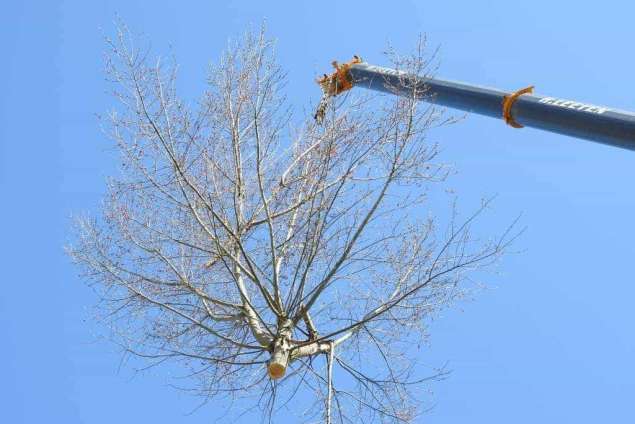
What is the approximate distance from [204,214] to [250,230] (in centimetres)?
67

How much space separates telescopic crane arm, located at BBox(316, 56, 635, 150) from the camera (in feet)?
23.4

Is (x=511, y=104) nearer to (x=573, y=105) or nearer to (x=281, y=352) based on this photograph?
(x=573, y=105)

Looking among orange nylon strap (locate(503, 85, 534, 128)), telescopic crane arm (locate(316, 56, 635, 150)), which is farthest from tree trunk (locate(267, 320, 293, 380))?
orange nylon strap (locate(503, 85, 534, 128))

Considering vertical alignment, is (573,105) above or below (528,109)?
below

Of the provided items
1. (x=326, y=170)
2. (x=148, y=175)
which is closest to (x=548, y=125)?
(x=326, y=170)

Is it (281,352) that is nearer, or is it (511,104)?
(281,352)

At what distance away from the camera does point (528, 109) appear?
27.6 ft

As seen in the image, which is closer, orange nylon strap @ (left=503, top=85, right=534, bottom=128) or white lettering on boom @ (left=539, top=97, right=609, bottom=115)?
white lettering on boom @ (left=539, top=97, right=609, bottom=115)

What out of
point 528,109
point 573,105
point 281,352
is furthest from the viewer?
point 528,109

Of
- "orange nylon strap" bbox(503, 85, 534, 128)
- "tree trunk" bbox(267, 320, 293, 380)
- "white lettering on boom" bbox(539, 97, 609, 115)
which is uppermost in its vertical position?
"orange nylon strap" bbox(503, 85, 534, 128)

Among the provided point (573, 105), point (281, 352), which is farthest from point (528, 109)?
point (281, 352)

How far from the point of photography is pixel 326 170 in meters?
7.91

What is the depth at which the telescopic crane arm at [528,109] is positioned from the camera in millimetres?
7129

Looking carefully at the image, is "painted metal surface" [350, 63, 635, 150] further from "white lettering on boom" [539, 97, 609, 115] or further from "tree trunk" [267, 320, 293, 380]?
"tree trunk" [267, 320, 293, 380]
